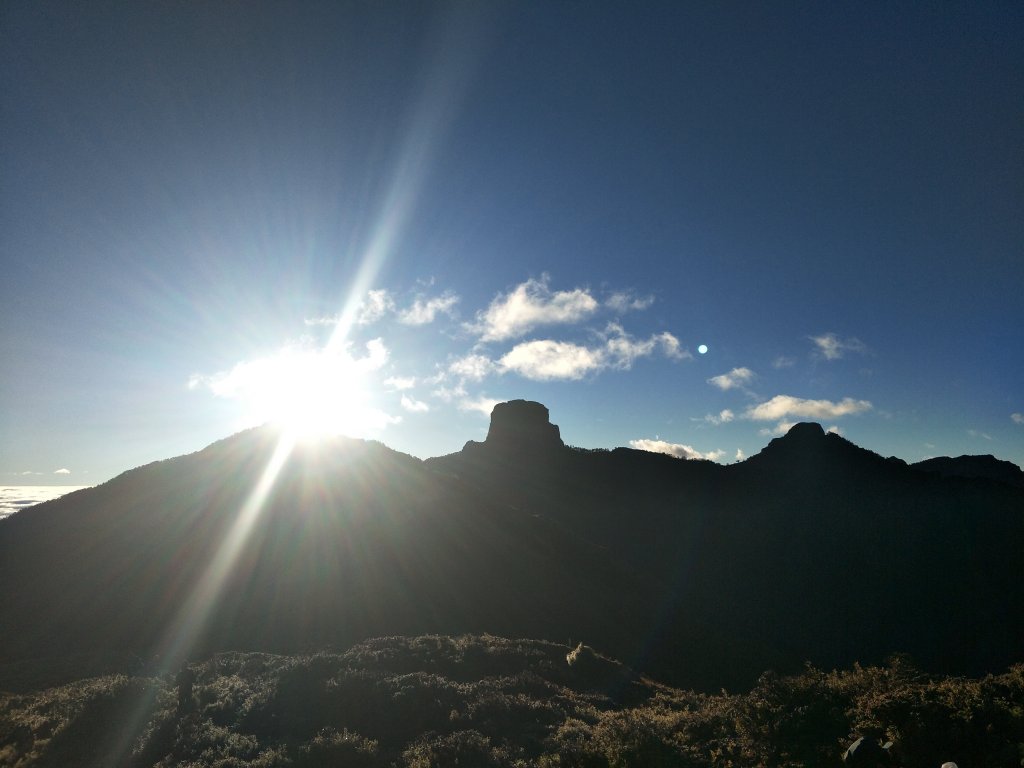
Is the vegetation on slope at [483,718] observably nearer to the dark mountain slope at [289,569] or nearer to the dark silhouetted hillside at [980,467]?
the dark mountain slope at [289,569]

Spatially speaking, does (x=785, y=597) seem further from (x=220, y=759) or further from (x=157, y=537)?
(x=157, y=537)

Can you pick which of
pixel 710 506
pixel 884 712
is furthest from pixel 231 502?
pixel 710 506

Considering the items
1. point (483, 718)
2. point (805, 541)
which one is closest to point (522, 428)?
point (805, 541)

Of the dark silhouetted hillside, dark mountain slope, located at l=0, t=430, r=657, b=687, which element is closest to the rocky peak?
dark mountain slope, located at l=0, t=430, r=657, b=687

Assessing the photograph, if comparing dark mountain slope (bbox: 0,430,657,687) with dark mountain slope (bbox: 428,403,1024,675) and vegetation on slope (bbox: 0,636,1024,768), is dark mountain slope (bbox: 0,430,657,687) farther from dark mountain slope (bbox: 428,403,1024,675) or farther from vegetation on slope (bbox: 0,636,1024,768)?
vegetation on slope (bbox: 0,636,1024,768)

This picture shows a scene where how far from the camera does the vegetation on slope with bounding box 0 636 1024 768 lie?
10.2 metres

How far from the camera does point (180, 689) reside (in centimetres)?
1941

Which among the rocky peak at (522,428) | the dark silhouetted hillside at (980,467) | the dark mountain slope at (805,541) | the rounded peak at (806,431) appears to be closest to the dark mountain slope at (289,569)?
the dark mountain slope at (805,541)

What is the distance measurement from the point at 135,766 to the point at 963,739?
2124 centimetres

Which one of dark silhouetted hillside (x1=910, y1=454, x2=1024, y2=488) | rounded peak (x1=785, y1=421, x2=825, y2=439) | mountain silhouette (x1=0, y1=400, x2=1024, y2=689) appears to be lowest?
mountain silhouette (x1=0, y1=400, x2=1024, y2=689)

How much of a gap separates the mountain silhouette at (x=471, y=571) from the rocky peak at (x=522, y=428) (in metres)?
24.5

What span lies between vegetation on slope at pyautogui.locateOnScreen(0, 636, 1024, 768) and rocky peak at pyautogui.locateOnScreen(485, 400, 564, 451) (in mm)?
73873

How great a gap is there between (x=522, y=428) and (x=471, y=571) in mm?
57951

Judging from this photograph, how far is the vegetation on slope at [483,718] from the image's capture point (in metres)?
10.2
